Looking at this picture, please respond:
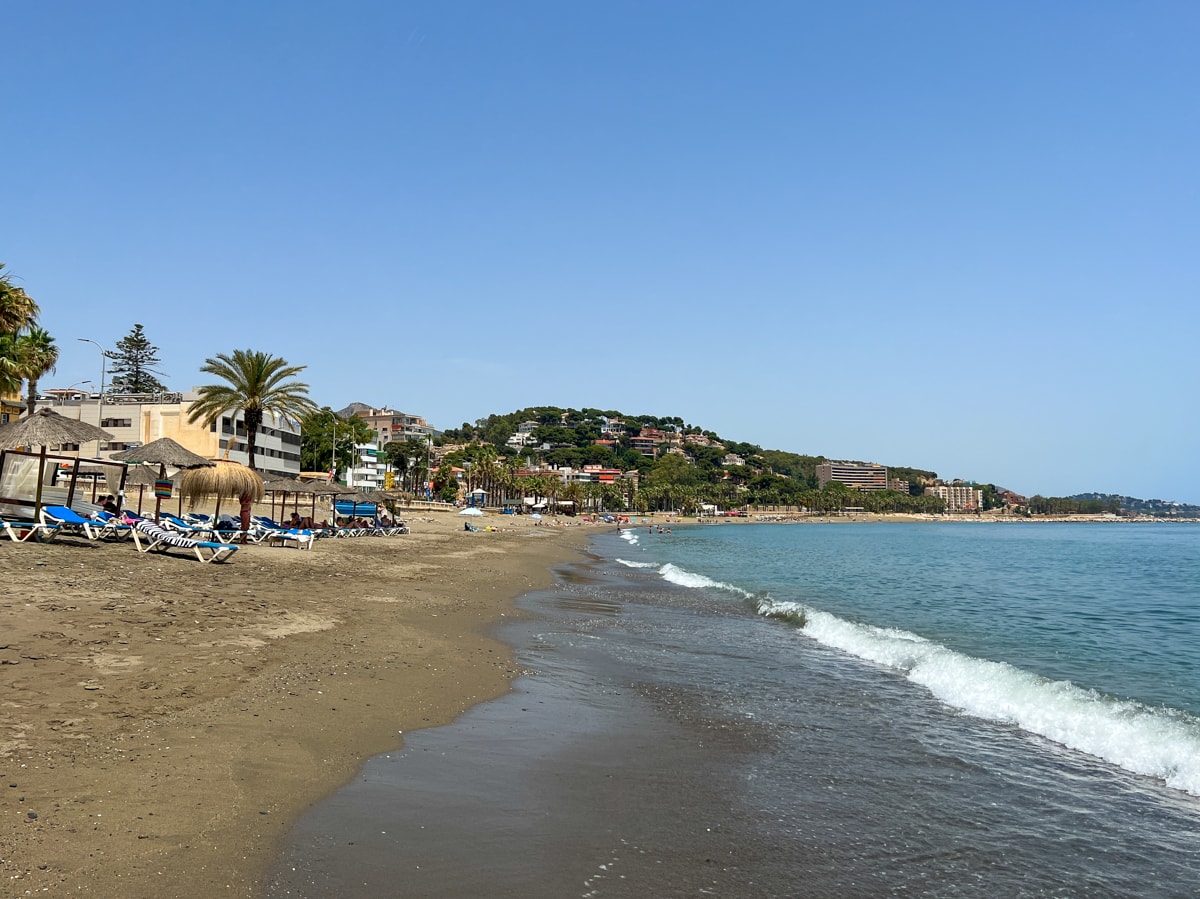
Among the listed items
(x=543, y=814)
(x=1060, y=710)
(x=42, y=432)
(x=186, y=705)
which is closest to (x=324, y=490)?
(x=42, y=432)

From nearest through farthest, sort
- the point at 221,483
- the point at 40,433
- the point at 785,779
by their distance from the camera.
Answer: the point at 785,779 → the point at 40,433 → the point at 221,483

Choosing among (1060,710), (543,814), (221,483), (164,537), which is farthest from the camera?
(221,483)

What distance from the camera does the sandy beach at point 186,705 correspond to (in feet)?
15.4

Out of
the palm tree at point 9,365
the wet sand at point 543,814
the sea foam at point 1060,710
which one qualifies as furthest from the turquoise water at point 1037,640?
the palm tree at point 9,365

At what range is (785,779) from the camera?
745 cm

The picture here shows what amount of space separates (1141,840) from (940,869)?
2.15m

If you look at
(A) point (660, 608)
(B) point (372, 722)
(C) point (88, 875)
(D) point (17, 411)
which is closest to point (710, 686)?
(B) point (372, 722)

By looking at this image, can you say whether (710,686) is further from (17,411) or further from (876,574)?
(17,411)

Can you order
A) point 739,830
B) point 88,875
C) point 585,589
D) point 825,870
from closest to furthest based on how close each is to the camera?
point 88,875, point 825,870, point 739,830, point 585,589

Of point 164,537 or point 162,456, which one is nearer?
point 164,537

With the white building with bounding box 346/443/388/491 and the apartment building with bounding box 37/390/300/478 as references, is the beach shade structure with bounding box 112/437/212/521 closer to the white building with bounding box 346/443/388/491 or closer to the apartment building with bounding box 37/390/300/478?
the apartment building with bounding box 37/390/300/478

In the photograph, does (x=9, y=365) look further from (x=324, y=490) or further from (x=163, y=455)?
(x=324, y=490)

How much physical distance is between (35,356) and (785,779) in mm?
37154

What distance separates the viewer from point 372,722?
8125 mm
